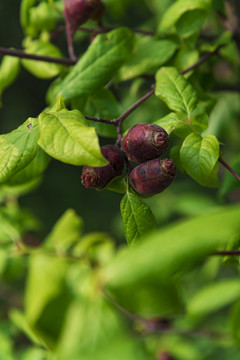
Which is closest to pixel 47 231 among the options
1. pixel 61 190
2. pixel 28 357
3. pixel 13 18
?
pixel 61 190

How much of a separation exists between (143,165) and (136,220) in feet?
0.30

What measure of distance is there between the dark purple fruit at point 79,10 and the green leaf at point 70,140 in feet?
1.42

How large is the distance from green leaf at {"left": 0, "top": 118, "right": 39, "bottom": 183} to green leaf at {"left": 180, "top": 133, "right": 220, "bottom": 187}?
24 cm

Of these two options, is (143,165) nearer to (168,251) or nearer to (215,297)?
(168,251)

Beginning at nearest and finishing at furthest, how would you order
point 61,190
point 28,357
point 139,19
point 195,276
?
point 28,357, point 195,276, point 139,19, point 61,190

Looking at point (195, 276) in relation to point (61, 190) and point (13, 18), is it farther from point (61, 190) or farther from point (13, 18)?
point (13, 18)

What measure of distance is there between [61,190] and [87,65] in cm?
407

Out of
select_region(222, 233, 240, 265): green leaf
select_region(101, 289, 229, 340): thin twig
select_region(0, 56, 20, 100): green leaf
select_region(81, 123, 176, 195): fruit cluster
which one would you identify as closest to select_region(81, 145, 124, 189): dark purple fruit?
select_region(81, 123, 176, 195): fruit cluster

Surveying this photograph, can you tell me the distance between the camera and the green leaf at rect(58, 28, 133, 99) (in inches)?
33.2

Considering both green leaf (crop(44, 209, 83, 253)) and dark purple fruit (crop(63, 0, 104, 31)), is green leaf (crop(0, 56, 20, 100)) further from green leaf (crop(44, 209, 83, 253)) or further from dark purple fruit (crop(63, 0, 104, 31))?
green leaf (crop(44, 209, 83, 253))

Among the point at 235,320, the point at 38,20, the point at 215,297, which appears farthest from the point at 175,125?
the point at 215,297

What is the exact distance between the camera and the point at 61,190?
4.86m

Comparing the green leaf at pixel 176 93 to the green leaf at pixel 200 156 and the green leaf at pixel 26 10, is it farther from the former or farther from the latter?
the green leaf at pixel 26 10

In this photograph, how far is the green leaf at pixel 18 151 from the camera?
64cm
